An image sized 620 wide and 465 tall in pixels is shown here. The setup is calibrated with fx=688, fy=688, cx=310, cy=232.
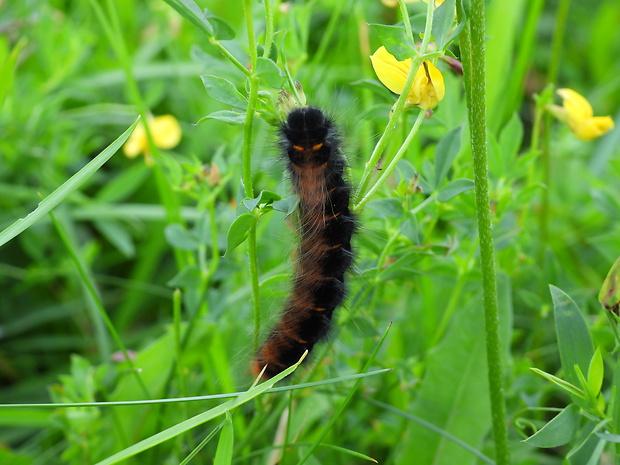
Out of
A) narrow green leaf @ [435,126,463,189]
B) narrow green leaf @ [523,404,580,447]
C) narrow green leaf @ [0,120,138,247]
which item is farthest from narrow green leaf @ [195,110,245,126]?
narrow green leaf @ [523,404,580,447]

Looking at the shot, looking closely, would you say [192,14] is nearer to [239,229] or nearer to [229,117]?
[229,117]

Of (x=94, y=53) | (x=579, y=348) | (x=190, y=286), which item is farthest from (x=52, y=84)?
(x=579, y=348)

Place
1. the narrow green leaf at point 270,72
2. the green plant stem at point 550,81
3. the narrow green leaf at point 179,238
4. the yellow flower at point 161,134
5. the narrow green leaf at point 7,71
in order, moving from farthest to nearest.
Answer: the yellow flower at point 161,134 < the narrow green leaf at point 7,71 < the green plant stem at point 550,81 < the narrow green leaf at point 179,238 < the narrow green leaf at point 270,72

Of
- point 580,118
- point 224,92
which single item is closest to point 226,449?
point 224,92

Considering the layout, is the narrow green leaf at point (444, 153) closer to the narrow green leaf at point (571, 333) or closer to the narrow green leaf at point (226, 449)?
the narrow green leaf at point (571, 333)

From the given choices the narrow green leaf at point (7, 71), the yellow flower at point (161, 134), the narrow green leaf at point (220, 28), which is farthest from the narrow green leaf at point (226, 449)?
the narrow green leaf at point (7, 71)

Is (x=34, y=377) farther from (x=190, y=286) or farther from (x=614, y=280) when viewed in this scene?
(x=614, y=280)

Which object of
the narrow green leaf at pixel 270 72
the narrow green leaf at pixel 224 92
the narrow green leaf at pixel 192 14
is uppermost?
the narrow green leaf at pixel 192 14

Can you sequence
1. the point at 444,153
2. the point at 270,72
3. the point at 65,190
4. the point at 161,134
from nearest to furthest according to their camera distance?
the point at 270,72, the point at 65,190, the point at 444,153, the point at 161,134

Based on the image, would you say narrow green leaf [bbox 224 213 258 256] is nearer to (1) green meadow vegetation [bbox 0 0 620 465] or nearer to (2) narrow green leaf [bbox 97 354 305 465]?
(1) green meadow vegetation [bbox 0 0 620 465]
